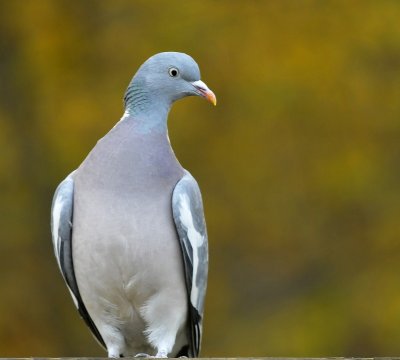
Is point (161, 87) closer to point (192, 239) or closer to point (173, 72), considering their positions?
point (173, 72)

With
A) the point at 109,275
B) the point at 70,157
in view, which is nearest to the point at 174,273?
the point at 109,275

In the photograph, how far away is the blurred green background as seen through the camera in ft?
44.0

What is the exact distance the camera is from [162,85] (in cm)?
789

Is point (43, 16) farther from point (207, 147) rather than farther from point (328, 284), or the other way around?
point (328, 284)

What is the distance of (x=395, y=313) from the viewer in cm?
1355

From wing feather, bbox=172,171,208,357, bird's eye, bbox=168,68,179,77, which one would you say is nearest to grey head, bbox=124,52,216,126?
bird's eye, bbox=168,68,179,77

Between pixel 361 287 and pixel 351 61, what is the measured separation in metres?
1.85

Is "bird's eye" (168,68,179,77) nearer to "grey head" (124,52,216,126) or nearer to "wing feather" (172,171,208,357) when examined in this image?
"grey head" (124,52,216,126)

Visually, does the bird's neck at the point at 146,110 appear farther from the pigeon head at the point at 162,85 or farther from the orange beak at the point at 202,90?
the orange beak at the point at 202,90

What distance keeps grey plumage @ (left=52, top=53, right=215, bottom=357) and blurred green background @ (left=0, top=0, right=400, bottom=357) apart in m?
5.30

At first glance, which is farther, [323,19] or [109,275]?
[323,19]

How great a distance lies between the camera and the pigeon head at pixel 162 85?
7.89 m

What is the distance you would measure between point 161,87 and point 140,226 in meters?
0.68

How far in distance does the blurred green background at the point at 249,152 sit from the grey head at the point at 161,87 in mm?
5311
